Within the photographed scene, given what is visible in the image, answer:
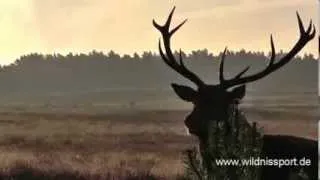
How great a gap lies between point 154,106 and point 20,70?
97 centimetres

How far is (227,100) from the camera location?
6.77m

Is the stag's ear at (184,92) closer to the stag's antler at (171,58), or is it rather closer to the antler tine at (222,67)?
the stag's antler at (171,58)

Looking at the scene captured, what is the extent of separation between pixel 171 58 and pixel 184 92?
0.24 meters

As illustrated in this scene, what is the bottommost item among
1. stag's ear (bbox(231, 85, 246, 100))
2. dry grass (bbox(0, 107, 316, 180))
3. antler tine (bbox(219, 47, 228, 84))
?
dry grass (bbox(0, 107, 316, 180))

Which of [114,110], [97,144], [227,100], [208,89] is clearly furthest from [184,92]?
[97,144]

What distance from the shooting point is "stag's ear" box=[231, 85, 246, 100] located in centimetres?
668

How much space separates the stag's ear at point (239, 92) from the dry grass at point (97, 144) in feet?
0.56

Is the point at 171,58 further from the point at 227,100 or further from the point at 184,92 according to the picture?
the point at 227,100

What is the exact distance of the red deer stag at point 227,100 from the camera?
6645 millimetres

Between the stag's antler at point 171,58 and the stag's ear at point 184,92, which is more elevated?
the stag's antler at point 171,58

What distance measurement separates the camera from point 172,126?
673 centimetres

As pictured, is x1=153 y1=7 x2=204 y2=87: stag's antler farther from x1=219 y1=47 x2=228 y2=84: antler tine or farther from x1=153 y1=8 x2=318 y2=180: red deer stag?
x1=219 y1=47 x2=228 y2=84: antler tine

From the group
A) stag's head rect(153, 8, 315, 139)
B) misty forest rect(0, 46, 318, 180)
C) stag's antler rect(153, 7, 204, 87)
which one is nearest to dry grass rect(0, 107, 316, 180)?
misty forest rect(0, 46, 318, 180)

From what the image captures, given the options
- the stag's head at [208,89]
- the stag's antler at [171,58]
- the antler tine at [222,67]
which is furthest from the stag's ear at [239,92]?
the stag's antler at [171,58]
